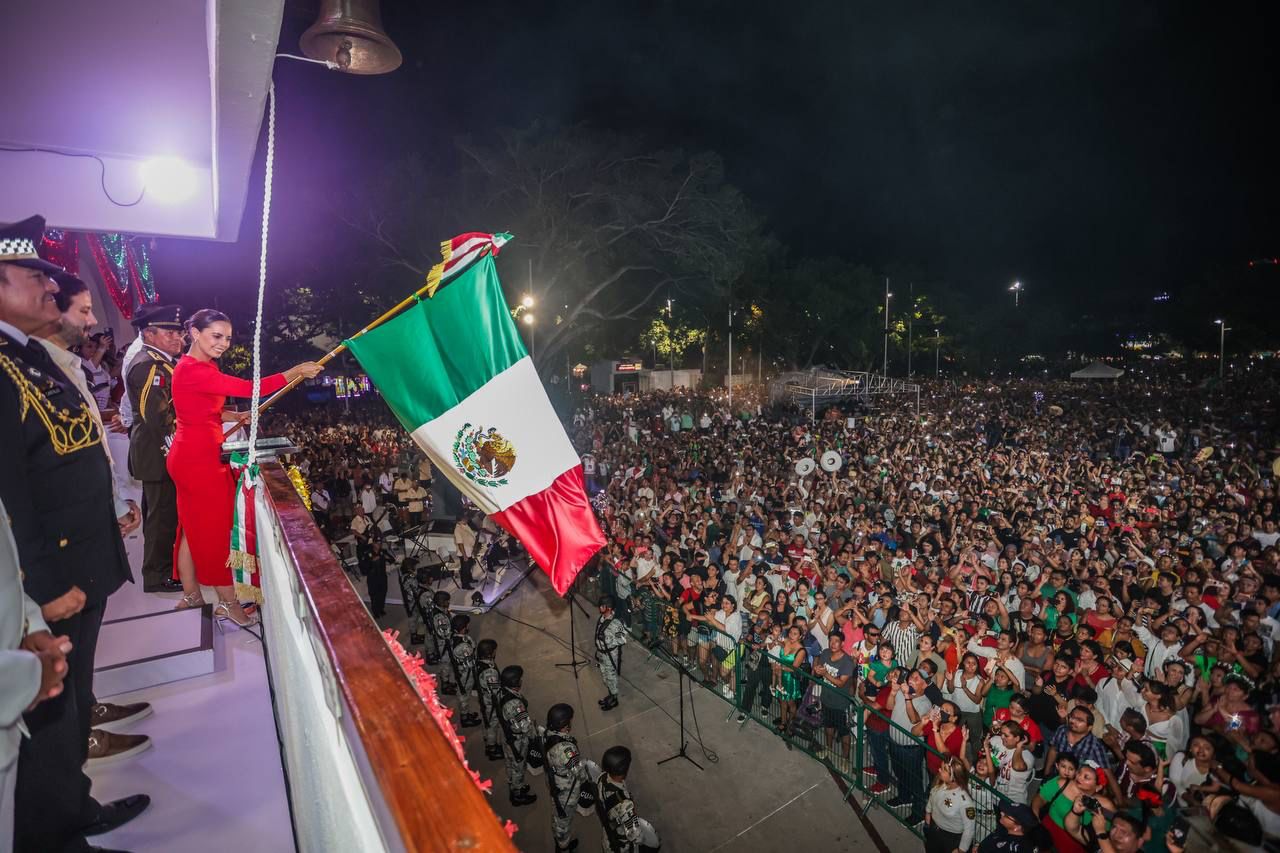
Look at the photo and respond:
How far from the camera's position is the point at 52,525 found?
82.2 inches

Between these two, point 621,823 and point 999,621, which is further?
point 999,621

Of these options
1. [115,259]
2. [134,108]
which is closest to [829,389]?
[115,259]

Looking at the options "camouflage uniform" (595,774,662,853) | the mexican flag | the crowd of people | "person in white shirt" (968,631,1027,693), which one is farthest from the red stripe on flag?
"person in white shirt" (968,631,1027,693)

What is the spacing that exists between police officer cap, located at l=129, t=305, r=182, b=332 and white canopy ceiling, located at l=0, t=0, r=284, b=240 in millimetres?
853

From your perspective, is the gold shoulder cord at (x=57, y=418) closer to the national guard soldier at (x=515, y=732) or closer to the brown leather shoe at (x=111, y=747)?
the brown leather shoe at (x=111, y=747)

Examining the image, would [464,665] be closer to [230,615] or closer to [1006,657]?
[230,615]

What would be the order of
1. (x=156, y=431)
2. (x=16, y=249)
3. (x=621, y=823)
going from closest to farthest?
(x=16, y=249) < (x=156, y=431) < (x=621, y=823)

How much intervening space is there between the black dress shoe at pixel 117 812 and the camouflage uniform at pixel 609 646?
5795 millimetres

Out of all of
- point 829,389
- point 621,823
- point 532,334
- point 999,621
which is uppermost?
point 532,334

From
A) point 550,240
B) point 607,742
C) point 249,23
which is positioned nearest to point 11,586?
point 249,23

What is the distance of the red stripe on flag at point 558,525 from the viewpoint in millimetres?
3877

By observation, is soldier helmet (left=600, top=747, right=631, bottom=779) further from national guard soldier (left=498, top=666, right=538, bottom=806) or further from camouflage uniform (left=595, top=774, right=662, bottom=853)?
national guard soldier (left=498, top=666, right=538, bottom=806)

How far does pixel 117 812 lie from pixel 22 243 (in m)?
2.00

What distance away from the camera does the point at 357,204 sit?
1833cm
